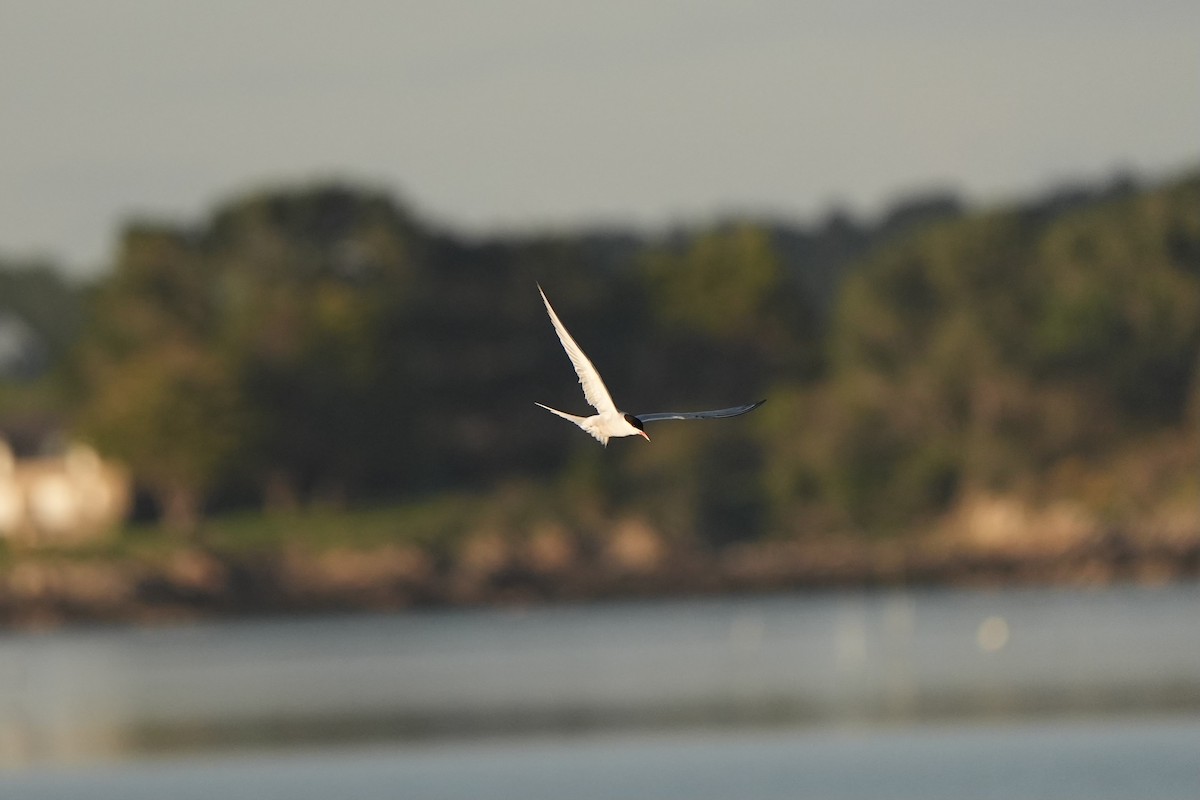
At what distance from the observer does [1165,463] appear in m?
92.9

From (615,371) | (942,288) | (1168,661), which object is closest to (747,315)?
(615,371)

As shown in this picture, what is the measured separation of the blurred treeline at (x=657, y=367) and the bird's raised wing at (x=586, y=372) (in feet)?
232

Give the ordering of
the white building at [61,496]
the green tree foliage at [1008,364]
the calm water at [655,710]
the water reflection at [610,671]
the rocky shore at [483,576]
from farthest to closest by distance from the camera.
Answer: the white building at [61,496] → the green tree foliage at [1008,364] → the rocky shore at [483,576] → the water reflection at [610,671] → the calm water at [655,710]

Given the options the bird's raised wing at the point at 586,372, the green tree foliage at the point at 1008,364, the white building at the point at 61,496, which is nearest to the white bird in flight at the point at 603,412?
the bird's raised wing at the point at 586,372

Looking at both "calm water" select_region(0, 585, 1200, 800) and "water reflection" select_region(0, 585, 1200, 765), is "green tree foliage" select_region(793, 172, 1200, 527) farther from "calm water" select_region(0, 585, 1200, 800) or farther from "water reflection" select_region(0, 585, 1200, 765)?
"calm water" select_region(0, 585, 1200, 800)

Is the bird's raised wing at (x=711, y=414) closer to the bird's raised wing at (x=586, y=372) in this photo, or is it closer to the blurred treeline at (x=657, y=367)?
the bird's raised wing at (x=586, y=372)

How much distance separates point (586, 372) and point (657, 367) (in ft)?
284

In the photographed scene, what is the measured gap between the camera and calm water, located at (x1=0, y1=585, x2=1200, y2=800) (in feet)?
125

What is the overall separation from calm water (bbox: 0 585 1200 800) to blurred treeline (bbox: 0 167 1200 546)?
1535cm

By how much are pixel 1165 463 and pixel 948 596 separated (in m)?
11.8

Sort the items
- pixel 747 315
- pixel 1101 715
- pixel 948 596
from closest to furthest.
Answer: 1. pixel 1101 715
2. pixel 948 596
3. pixel 747 315

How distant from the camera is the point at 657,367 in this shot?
107 meters

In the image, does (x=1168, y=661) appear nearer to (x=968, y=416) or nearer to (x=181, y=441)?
(x=968, y=416)

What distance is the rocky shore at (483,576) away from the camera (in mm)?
89000
